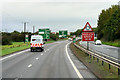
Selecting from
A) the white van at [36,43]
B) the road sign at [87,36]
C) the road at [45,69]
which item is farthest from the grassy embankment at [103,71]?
the white van at [36,43]

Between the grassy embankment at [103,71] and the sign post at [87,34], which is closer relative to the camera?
the grassy embankment at [103,71]

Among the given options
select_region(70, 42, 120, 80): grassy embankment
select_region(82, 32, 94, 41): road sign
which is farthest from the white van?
select_region(70, 42, 120, 80): grassy embankment

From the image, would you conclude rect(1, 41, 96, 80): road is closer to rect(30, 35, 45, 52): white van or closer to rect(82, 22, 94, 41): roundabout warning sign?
rect(82, 22, 94, 41): roundabout warning sign

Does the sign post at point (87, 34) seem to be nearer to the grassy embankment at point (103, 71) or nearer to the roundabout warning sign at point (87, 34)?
the roundabout warning sign at point (87, 34)

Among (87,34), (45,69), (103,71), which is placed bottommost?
(45,69)

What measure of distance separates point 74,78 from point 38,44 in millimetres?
22338

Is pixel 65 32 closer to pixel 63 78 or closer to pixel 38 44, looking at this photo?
pixel 38 44

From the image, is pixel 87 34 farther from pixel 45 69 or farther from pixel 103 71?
pixel 103 71

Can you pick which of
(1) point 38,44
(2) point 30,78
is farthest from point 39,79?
(1) point 38,44

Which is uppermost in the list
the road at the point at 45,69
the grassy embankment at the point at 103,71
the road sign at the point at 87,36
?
the road sign at the point at 87,36

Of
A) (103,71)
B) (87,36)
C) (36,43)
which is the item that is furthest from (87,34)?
(36,43)

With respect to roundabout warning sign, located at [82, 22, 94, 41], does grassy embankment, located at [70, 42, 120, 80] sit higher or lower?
lower

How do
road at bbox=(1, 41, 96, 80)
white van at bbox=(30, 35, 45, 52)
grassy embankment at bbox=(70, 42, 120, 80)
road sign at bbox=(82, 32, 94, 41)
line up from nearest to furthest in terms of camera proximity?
grassy embankment at bbox=(70, 42, 120, 80) < road at bbox=(1, 41, 96, 80) < road sign at bbox=(82, 32, 94, 41) < white van at bbox=(30, 35, 45, 52)

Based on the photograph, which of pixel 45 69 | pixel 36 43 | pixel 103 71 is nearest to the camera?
pixel 103 71
